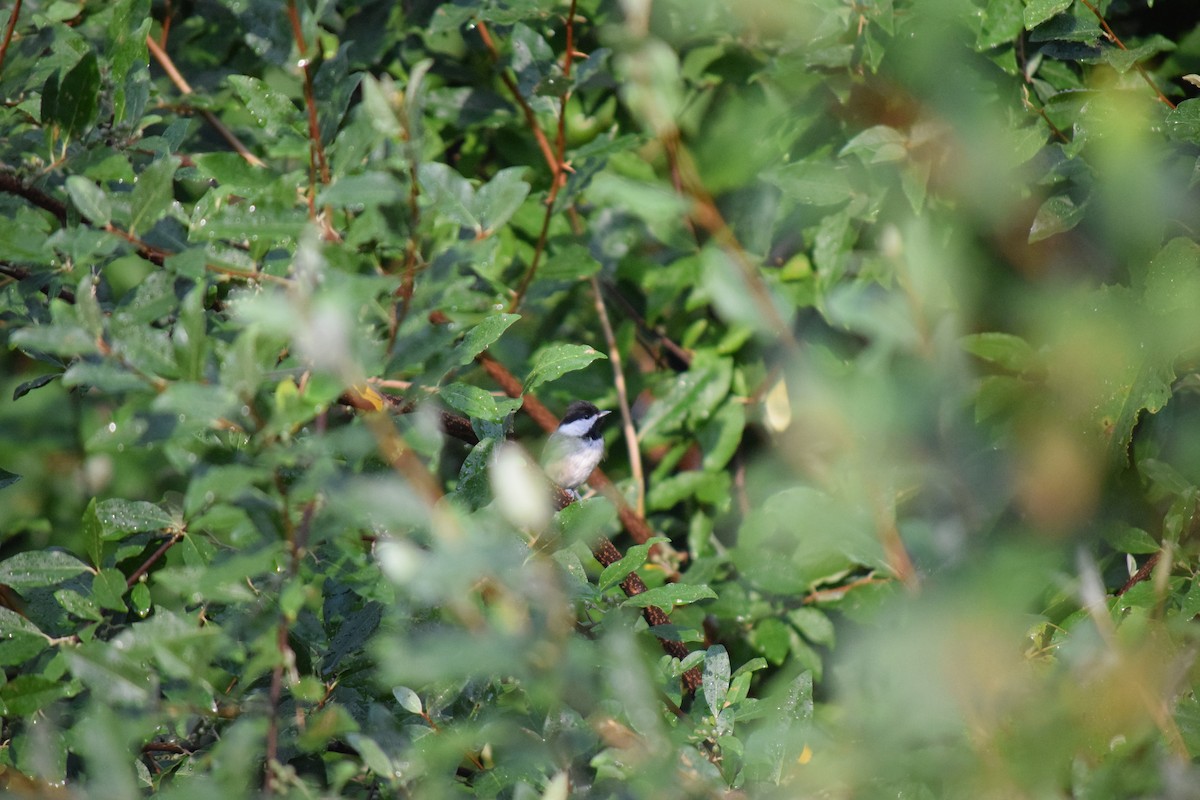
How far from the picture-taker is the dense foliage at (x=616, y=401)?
0.86 m

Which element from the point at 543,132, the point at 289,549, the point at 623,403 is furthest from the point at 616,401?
the point at 289,549

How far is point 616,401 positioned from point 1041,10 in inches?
55.3

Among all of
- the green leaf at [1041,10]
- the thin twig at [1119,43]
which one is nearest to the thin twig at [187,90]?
the green leaf at [1041,10]

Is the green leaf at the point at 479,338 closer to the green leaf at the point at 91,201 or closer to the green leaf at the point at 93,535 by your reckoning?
the green leaf at the point at 91,201

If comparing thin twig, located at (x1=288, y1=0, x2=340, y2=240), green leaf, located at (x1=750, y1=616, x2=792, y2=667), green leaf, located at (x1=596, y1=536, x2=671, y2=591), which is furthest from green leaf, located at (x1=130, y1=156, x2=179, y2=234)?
green leaf, located at (x1=750, y1=616, x2=792, y2=667)

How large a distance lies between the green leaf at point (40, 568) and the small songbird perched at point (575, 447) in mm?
1089

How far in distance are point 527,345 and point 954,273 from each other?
1997 millimetres

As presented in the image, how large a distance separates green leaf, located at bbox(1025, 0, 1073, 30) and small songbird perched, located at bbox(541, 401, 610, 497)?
137cm

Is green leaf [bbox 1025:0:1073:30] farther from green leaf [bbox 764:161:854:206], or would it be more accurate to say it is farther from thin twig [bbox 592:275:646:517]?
thin twig [bbox 592:275:646:517]

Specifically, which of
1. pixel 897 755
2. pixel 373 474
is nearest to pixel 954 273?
pixel 897 755

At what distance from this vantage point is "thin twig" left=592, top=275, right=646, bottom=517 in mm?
2703

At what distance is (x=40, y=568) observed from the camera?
1.69 m

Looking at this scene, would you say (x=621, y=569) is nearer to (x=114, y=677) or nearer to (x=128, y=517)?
(x=114, y=677)

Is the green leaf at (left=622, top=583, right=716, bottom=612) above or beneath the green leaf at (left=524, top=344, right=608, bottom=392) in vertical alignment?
beneath
